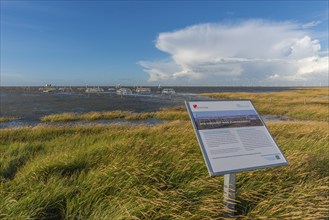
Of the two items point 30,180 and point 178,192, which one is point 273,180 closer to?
point 178,192

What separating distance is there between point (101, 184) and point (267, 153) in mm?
2819

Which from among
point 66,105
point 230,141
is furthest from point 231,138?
point 66,105

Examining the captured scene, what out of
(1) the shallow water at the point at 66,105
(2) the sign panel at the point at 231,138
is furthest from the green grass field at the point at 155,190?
(1) the shallow water at the point at 66,105

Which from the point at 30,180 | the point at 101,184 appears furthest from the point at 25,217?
the point at 30,180

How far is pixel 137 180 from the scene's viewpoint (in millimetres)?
4406

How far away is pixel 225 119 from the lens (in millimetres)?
3678

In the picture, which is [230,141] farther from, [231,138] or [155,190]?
[155,190]

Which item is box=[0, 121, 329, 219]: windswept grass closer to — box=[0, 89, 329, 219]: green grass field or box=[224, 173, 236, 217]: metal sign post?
box=[0, 89, 329, 219]: green grass field

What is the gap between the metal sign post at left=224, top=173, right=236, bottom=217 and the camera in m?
3.41

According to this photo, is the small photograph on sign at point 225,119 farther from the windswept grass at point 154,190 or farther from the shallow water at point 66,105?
the shallow water at point 66,105

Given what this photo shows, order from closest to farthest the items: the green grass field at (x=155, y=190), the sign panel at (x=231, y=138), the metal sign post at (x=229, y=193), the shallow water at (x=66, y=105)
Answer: the sign panel at (x=231, y=138), the metal sign post at (x=229, y=193), the green grass field at (x=155, y=190), the shallow water at (x=66, y=105)

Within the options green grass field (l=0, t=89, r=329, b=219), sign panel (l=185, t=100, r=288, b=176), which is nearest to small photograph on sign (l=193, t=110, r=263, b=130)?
sign panel (l=185, t=100, r=288, b=176)

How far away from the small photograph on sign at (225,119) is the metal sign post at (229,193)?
2.42ft

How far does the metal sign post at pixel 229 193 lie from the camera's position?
11.2ft
